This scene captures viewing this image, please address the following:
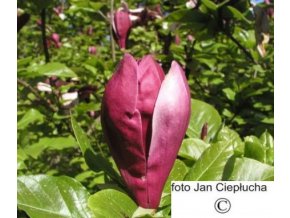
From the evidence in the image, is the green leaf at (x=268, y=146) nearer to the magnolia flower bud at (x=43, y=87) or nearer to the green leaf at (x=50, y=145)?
the green leaf at (x=50, y=145)

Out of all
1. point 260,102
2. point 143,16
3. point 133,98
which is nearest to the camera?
point 133,98

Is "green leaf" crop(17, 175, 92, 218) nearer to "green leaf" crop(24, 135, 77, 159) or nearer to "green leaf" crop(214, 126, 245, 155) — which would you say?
"green leaf" crop(214, 126, 245, 155)

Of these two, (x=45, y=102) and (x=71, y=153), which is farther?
(x=71, y=153)

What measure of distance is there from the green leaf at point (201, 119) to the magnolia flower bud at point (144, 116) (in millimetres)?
348

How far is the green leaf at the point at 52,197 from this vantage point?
57 centimetres

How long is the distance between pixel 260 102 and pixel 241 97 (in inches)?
3.2

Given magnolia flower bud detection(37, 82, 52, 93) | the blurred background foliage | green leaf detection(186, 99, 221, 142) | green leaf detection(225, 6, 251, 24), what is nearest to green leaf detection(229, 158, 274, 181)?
green leaf detection(186, 99, 221, 142)

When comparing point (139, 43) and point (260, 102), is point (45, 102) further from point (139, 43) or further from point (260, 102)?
point (139, 43)

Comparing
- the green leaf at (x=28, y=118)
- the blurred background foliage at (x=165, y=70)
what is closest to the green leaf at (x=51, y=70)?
the blurred background foliage at (x=165, y=70)

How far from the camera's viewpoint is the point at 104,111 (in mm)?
503

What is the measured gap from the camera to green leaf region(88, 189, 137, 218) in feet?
1.68

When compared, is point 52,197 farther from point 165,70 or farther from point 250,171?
point 165,70

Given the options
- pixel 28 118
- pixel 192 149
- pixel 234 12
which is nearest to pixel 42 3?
pixel 28 118
